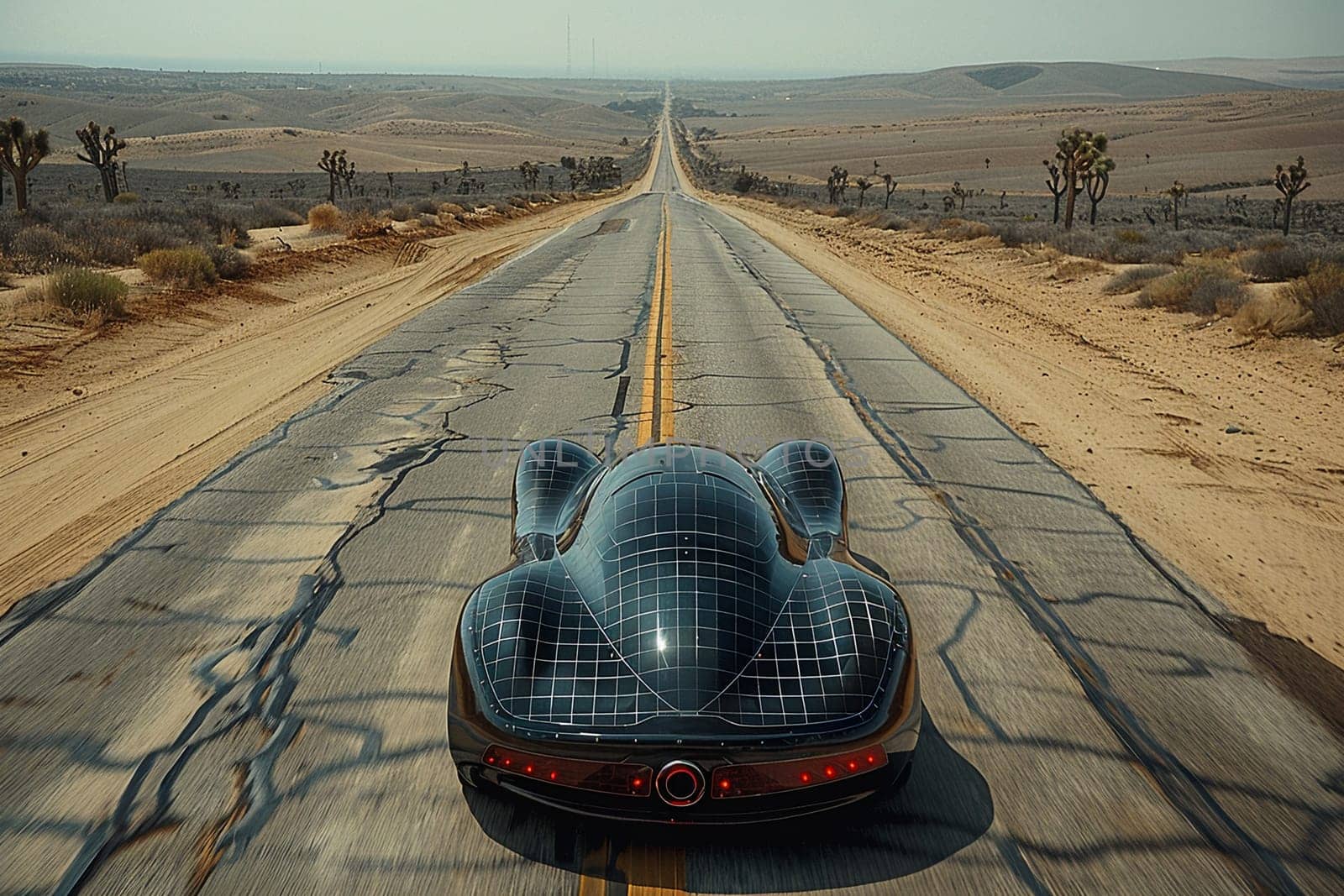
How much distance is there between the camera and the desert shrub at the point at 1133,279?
18594 millimetres

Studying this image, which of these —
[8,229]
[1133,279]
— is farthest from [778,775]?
[8,229]

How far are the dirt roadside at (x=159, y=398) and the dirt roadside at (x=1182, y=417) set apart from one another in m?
7.73

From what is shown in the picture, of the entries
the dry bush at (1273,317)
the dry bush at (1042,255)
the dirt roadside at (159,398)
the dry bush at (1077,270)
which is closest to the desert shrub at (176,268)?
the dirt roadside at (159,398)

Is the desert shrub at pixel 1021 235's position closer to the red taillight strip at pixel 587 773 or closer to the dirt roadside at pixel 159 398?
the dirt roadside at pixel 159 398

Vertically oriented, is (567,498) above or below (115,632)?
above

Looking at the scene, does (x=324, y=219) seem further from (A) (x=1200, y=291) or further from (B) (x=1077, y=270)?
(A) (x=1200, y=291)

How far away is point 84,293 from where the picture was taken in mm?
14242

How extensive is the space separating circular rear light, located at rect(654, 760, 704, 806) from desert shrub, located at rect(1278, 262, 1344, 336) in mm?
13921

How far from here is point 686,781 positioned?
10.6ft

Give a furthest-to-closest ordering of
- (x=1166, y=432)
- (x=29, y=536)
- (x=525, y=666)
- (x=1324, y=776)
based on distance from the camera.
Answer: (x=1166, y=432), (x=29, y=536), (x=1324, y=776), (x=525, y=666)

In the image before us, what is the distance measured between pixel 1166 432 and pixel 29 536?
10352mm

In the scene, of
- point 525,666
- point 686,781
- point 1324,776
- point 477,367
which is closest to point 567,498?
point 525,666

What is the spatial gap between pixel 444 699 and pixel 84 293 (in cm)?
1285

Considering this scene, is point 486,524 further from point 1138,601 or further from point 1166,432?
point 1166,432
